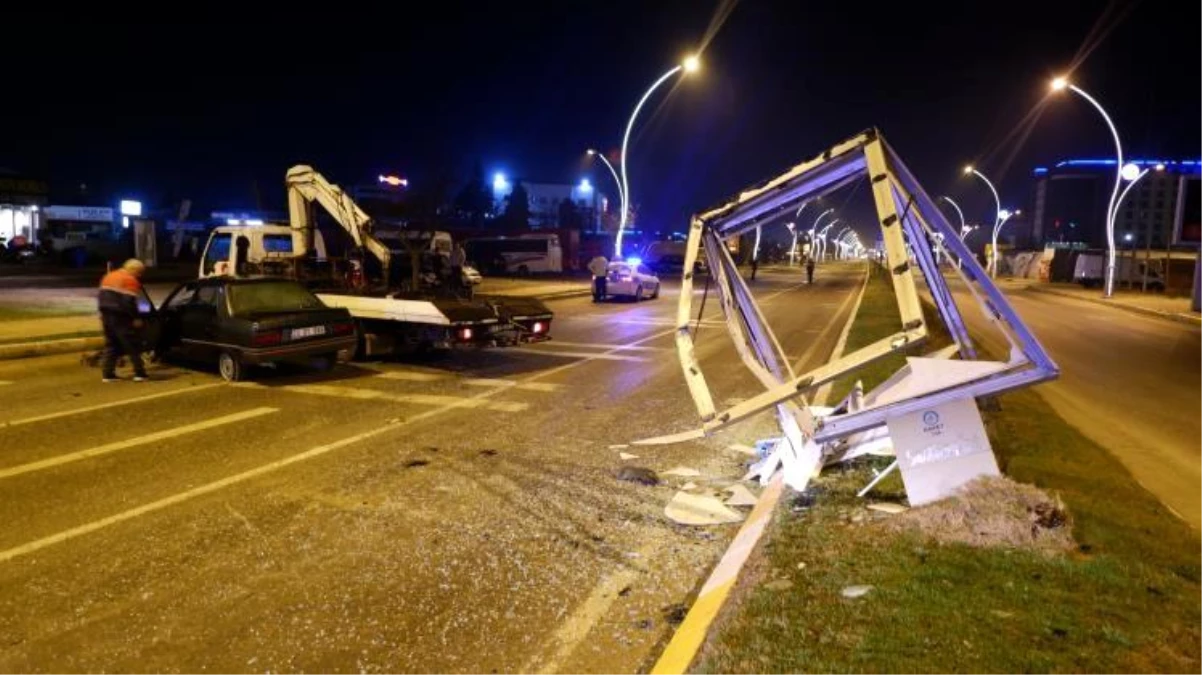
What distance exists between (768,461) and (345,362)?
7.98 meters

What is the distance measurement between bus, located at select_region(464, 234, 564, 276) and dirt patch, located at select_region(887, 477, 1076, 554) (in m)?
45.4

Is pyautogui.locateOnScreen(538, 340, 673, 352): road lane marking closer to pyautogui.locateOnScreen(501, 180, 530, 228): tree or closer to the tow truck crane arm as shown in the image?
the tow truck crane arm

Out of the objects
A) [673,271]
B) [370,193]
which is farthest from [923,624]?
[370,193]

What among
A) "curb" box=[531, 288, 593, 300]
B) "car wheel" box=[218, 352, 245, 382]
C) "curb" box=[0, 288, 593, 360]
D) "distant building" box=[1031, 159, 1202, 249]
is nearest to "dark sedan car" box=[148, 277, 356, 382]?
"car wheel" box=[218, 352, 245, 382]

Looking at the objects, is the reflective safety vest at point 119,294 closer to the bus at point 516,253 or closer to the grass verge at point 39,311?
the grass verge at point 39,311

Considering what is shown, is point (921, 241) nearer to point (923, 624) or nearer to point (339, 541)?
point (923, 624)

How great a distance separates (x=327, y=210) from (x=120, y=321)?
17.3 ft

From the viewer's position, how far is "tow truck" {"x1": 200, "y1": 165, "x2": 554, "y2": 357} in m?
11.8

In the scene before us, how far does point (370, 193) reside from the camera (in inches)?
3238

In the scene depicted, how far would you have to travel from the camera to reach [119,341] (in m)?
10.8

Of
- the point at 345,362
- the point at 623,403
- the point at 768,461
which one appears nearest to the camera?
the point at 768,461

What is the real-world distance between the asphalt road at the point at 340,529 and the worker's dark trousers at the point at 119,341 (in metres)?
0.48

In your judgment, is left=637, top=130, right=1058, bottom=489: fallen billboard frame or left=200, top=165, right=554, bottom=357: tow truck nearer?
left=637, top=130, right=1058, bottom=489: fallen billboard frame

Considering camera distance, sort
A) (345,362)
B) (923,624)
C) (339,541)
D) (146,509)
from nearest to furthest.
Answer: (923,624) < (339,541) < (146,509) < (345,362)
